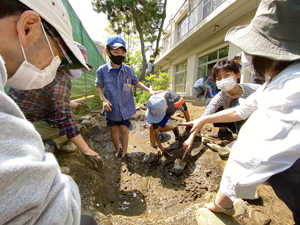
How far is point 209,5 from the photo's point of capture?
666 centimetres

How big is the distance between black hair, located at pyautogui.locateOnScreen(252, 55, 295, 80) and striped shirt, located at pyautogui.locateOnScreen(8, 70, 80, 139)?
67.5 inches

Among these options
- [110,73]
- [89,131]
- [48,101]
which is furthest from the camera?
[89,131]

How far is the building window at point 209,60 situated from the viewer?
6762 mm

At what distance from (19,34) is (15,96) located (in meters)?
1.30

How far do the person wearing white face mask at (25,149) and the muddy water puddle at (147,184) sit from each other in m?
1.22

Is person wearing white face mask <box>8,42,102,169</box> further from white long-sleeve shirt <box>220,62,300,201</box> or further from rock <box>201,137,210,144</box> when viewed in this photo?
rock <box>201,137,210,144</box>

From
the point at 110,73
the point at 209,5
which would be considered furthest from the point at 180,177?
the point at 209,5

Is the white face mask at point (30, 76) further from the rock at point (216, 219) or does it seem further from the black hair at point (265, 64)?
the rock at point (216, 219)

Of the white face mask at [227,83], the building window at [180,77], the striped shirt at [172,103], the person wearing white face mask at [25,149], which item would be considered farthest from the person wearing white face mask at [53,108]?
the building window at [180,77]

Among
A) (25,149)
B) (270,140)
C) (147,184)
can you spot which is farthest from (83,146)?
(270,140)

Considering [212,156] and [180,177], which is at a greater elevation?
[212,156]

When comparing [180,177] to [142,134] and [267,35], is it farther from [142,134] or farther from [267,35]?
[267,35]

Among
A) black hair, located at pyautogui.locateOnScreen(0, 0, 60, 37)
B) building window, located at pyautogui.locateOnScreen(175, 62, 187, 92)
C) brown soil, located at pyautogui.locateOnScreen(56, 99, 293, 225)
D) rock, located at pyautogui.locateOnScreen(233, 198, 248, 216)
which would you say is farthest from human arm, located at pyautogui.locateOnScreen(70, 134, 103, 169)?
building window, located at pyautogui.locateOnScreen(175, 62, 187, 92)

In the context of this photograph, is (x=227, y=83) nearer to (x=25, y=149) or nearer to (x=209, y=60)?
(x=25, y=149)
